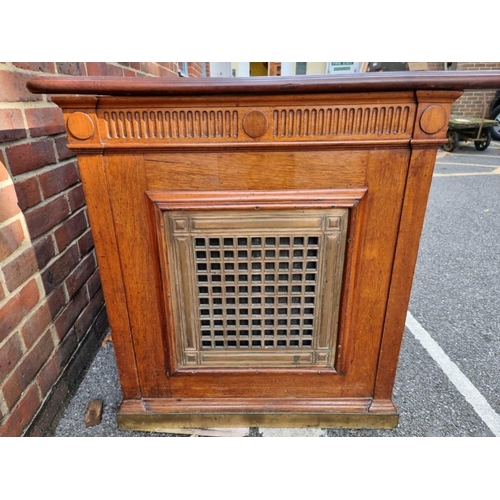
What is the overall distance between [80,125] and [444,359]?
1844mm

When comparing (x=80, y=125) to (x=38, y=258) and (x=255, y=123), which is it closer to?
(x=255, y=123)

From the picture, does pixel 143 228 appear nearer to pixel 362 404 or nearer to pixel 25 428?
pixel 25 428

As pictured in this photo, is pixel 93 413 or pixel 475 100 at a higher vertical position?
pixel 475 100

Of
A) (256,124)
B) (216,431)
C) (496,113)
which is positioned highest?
(256,124)

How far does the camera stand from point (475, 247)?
316 centimetres

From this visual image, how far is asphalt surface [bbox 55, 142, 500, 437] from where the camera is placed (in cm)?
147

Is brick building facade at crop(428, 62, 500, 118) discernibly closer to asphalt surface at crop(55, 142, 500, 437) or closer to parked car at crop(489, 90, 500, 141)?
parked car at crop(489, 90, 500, 141)

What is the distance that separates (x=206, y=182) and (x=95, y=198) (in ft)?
1.14

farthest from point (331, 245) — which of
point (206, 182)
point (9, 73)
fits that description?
point (9, 73)

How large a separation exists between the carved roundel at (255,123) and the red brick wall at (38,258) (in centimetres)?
79

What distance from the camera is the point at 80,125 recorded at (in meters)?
1.07

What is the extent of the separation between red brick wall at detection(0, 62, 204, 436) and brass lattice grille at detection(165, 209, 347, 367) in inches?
21.2

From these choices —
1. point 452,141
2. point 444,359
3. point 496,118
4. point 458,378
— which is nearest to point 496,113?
point 496,118

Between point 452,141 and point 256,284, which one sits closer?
point 256,284
